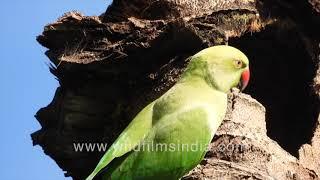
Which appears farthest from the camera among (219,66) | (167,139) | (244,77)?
(244,77)

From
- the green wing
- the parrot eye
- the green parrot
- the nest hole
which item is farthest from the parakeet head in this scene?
the nest hole

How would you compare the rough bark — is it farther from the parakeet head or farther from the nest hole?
the parakeet head

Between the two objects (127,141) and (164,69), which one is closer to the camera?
(127,141)

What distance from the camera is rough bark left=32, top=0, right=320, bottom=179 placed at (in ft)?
14.1

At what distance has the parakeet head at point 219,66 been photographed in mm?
4188

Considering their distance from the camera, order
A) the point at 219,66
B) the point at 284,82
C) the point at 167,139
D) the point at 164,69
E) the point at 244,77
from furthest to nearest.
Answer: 1. the point at 284,82
2. the point at 164,69
3. the point at 244,77
4. the point at 219,66
5. the point at 167,139

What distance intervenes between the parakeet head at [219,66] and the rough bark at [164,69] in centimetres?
20

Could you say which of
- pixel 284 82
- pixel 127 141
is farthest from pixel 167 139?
pixel 284 82

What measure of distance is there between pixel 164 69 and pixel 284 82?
1319 mm

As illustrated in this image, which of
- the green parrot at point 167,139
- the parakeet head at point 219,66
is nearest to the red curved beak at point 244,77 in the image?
the parakeet head at point 219,66

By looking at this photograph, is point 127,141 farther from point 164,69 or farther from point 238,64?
point 238,64

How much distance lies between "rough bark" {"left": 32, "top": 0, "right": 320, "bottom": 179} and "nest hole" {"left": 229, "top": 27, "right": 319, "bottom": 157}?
15 mm

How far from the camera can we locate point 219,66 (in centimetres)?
422

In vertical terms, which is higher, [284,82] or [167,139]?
[284,82]
